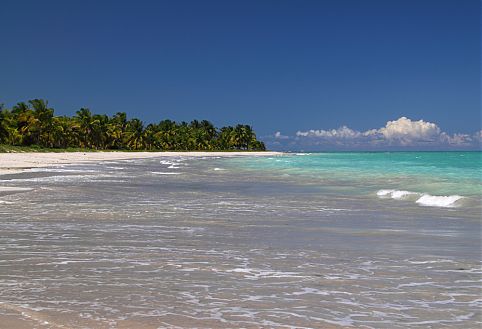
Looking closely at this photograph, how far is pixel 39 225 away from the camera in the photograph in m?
11.0

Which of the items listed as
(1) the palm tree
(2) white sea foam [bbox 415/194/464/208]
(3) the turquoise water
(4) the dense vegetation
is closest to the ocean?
(2) white sea foam [bbox 415/194/464/208]

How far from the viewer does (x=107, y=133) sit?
377ft

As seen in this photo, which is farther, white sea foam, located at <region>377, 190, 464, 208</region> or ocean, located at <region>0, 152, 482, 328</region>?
white sea foam, located at <region>377, 190, 464, 208</region>

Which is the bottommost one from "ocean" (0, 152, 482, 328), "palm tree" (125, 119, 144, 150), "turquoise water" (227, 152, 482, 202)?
"turquoise water" (227, 152, 482, 202)

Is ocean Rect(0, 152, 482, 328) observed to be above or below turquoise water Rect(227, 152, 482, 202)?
above

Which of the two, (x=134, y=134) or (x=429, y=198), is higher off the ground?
(x=134, y=134)

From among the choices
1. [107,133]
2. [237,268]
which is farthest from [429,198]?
[107,133]

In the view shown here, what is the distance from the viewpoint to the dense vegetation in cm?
8525

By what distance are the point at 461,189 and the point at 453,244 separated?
13945 mm

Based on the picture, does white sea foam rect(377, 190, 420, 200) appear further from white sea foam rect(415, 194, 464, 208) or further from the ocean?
the ocean

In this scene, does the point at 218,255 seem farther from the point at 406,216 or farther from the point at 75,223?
the point at 406,216

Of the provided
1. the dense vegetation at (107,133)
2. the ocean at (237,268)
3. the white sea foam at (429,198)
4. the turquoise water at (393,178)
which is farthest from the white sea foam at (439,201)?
the dense vegetation at (107,133)

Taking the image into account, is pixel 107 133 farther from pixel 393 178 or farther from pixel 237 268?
pixel 237 268

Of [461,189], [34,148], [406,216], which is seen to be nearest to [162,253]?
[406,216]
